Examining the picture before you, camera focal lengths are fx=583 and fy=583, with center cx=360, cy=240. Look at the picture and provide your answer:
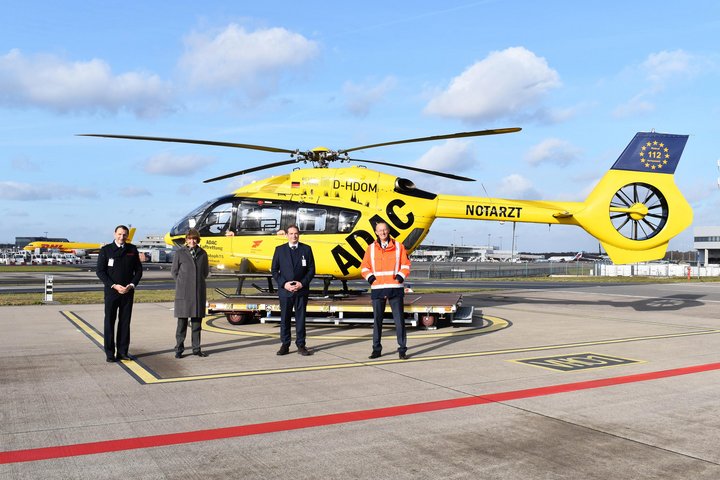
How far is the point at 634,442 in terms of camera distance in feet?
15.9

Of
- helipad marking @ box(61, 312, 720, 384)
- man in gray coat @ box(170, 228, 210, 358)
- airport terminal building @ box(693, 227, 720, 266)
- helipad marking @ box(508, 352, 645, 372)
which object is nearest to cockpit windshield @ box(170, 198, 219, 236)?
helipad marking @ box(61, 312, 720, 384)

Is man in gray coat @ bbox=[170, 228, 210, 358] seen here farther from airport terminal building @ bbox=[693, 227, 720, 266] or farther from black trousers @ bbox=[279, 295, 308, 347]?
airport terminal building @ bbox=[693, 227, 720, 266]

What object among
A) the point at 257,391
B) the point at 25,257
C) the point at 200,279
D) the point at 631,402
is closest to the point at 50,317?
the point at 200,279

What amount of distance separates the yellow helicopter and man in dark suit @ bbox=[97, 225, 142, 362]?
4712mm

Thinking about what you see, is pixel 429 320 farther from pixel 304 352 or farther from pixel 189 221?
pixel 189 221

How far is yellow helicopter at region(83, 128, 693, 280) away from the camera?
1379 centimetres

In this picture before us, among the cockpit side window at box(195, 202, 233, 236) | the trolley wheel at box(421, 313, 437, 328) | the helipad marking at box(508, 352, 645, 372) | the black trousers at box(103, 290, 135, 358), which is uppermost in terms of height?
the cockpit side window at box(195, 202, 233, 236)

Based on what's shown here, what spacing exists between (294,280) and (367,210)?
189 inches

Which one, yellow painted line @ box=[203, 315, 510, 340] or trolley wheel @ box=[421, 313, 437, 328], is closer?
yellow painted line @ box=[203, 315, 510, 340]

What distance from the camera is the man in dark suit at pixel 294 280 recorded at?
9.16 meters

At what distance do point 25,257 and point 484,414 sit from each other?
9571 cm

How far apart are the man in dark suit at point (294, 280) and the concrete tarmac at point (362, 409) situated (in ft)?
1.75

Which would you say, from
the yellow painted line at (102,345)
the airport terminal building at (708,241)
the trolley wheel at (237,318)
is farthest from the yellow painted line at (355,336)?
the airport terminal building at (708,241)

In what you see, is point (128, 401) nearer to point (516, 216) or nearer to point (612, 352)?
point (612, 352)
